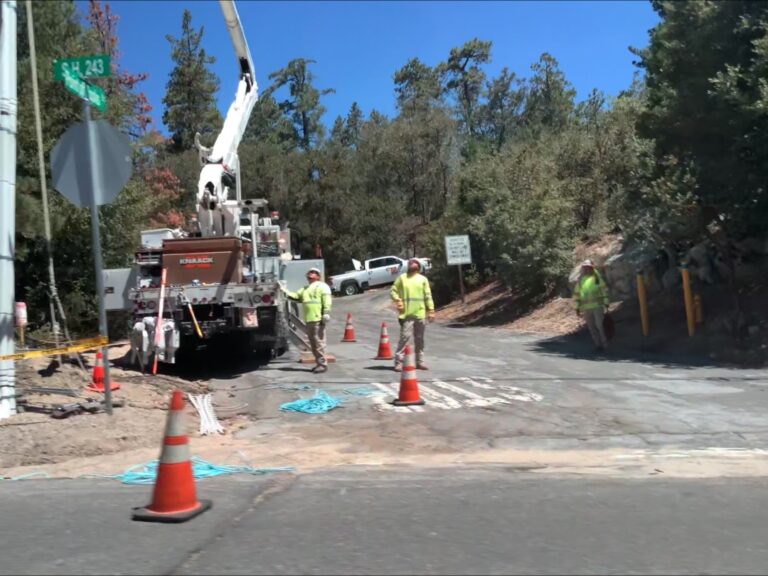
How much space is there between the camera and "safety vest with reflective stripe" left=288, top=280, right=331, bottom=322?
12203 millimetres

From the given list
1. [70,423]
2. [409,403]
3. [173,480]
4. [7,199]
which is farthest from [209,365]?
[173,480]

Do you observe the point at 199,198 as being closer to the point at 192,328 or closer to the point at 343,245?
the point at 192,328

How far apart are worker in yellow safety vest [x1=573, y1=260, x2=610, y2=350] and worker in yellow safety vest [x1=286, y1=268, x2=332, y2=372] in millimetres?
5545

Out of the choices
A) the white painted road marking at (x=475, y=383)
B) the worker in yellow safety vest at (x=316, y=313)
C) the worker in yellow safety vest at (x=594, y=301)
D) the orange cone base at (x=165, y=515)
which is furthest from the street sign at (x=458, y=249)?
the orange cone base at (x=165, y=515)

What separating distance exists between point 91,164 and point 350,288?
3212 centimetres

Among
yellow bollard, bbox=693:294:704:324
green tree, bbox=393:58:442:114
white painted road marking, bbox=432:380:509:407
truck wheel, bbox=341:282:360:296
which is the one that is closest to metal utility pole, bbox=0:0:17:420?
white painted road marking, bbox=432:380:509:407

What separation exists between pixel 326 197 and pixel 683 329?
109 ft

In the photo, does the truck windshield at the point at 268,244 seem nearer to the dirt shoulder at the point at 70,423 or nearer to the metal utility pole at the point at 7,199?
the dirt shoulder at the point at 70,423

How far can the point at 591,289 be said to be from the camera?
15.1 metres

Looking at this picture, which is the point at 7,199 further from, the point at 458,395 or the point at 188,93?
the point at 188,93

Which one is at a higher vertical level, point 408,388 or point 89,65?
point 89,65

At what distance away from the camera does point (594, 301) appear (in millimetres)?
14984

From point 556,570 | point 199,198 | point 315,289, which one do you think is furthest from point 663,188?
point 556,570

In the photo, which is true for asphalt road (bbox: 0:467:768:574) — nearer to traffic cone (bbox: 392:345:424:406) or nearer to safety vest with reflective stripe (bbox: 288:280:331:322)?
traffic cone (bbox: 392:345:424:406)
